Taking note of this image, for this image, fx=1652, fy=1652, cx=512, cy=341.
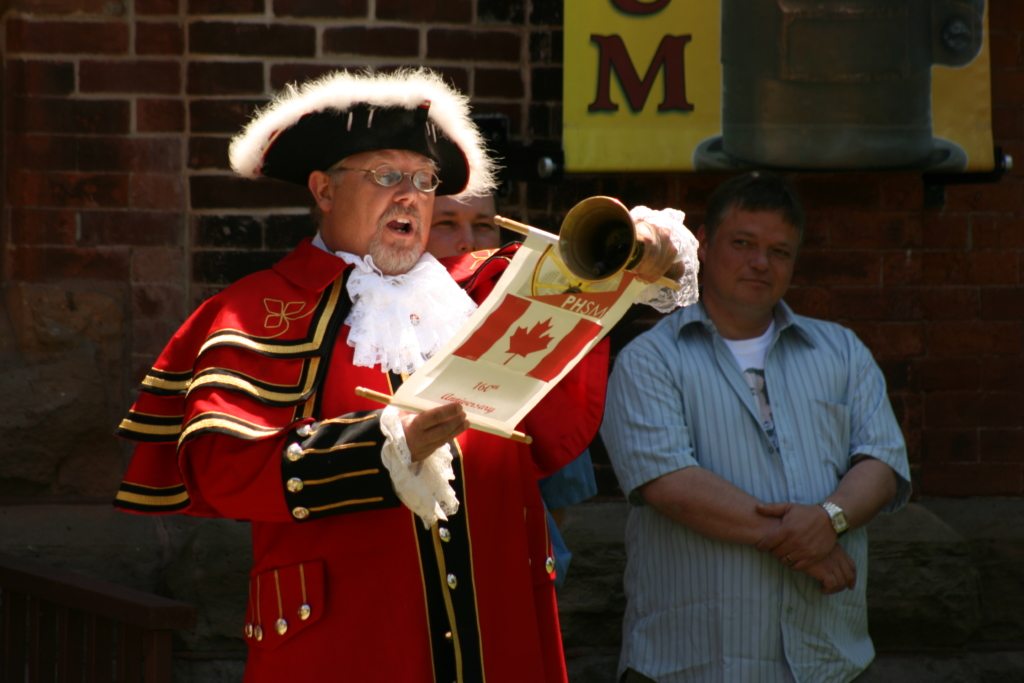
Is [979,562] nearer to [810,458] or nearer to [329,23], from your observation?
[810,458]

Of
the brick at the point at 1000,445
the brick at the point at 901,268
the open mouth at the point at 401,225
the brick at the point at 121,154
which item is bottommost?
the brick at the point at 1000,445

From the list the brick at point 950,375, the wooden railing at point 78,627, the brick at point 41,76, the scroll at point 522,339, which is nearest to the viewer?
the scroll at point 522,339

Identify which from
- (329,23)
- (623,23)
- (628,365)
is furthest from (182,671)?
(623,23)

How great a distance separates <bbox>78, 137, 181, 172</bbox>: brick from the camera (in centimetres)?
448

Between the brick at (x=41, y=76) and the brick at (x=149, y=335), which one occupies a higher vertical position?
the brick at (x=41, y=76)

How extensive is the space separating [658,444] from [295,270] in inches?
44.9

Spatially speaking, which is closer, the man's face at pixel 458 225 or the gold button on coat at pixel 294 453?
the gold button on coat at pixel 294 453

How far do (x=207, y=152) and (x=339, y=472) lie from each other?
1.97 metres

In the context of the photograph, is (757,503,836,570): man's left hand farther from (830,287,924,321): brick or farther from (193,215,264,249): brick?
(193,215,264,249): brick

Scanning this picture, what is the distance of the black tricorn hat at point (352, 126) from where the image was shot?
306 cm

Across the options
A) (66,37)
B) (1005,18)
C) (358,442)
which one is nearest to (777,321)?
(1005,18)

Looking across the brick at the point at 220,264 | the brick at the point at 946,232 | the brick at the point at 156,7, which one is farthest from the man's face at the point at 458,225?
the brick at the point at 946,232

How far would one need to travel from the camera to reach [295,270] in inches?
122

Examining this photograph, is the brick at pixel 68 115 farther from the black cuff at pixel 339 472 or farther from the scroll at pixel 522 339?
the scroll at pixel 522 339
